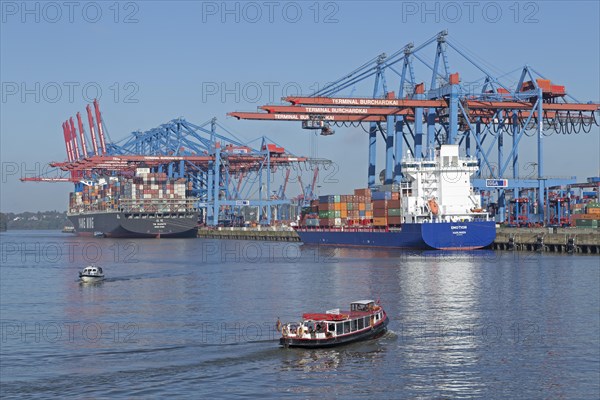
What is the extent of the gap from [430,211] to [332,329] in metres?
53.9

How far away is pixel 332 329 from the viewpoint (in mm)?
32219

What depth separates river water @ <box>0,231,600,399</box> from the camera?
88.5ft

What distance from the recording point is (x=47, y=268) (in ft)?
246

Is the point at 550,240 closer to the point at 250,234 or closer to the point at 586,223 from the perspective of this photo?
the point at 586,223

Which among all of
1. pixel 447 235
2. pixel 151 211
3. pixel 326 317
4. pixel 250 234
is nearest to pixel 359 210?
pixel 447 235

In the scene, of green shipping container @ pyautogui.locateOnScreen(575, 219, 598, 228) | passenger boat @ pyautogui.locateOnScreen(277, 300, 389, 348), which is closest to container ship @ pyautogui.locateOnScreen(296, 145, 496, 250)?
green shipping container @ pyautogui.locateOnScreen(575, 219, 598, 228)

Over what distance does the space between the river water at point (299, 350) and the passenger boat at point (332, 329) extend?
16.8 inches

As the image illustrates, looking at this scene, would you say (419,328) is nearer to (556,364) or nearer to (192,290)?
(556,364)

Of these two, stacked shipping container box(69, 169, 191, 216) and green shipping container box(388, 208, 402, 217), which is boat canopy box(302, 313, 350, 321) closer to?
green shipping container box(388, 208, 402, 217)

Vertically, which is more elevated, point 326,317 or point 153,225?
point 153,225

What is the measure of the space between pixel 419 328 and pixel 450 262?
3314 centimetres

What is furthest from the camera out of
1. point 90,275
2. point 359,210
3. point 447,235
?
point 359,210

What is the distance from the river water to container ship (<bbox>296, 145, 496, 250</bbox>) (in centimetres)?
1865

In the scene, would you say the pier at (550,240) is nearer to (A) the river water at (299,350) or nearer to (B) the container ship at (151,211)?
(A) the river water at (299,350)
